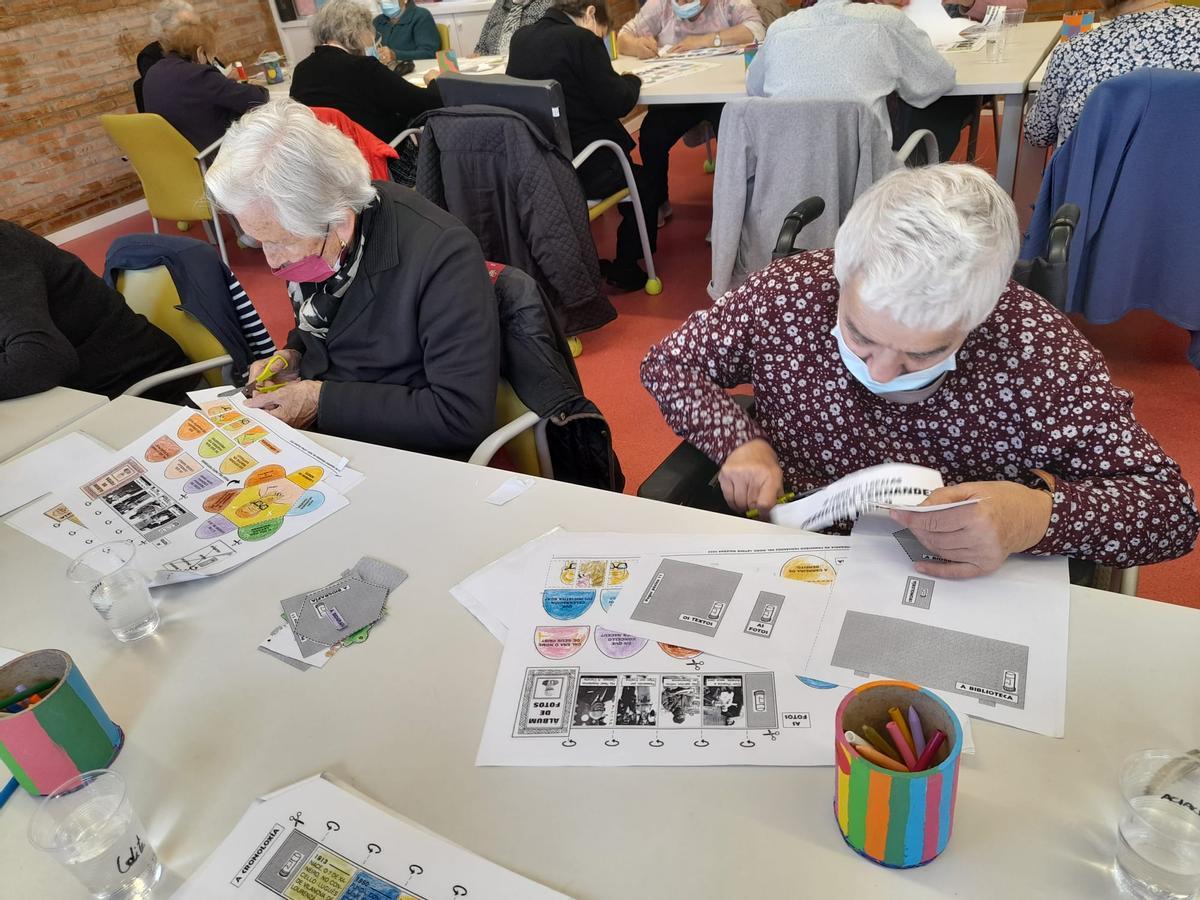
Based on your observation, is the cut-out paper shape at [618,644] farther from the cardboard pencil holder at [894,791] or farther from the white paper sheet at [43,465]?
A: the white paper sheet at [43,465]

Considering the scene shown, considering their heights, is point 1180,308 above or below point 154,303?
below

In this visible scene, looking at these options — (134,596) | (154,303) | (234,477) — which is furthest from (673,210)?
(134,596)

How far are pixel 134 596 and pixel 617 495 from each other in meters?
0.66

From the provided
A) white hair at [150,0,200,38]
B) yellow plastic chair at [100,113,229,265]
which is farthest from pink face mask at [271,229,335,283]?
white hair at [150,0,200,38]

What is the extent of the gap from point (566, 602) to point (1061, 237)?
3.71 ft

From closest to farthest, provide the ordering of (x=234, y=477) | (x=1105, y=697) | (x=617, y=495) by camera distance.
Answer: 1. (x=1105, y=697)
2. (x=617, y=495)
3. (x=234, y=477)

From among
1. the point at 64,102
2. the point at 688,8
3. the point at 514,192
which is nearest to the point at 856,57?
the point at 514,192

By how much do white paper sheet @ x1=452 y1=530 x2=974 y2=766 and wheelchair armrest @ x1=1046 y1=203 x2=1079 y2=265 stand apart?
0.78 metres

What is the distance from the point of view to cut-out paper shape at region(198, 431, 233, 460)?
58.7 inches

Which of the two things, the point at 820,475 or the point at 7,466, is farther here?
the point at 7,466

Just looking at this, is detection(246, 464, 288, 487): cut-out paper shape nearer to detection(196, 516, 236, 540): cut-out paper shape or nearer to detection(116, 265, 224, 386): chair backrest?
detection(196, 516, 236, 540): cut-out paper shape

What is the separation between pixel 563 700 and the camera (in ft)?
3.10

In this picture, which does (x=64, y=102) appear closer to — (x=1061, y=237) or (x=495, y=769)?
(x=1061, y=237)

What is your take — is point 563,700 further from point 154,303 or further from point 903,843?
point 154,303
